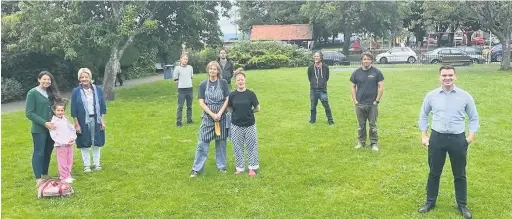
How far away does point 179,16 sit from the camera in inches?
764

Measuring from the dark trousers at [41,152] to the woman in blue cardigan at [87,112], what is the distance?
47 cm


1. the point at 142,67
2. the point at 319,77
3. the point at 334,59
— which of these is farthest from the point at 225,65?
the point at 334,59

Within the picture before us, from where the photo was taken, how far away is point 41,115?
6.96 metres

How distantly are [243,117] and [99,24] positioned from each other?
11.3 meters

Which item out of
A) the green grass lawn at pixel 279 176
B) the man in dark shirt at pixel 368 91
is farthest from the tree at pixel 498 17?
the man in dark shirt at pixel 368 91

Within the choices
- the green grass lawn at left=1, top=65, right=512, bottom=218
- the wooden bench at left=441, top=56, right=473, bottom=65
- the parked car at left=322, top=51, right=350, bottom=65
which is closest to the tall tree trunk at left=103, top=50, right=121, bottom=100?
the green grass lawn at left=1, top=65, right=512, bottom=218

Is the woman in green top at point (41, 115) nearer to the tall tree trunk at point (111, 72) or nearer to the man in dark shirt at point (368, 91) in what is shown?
the man in dark shirt at point (368, 91)

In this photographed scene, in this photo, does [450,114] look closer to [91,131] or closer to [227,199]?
[227,199]

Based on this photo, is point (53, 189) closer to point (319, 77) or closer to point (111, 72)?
point (319, 77)

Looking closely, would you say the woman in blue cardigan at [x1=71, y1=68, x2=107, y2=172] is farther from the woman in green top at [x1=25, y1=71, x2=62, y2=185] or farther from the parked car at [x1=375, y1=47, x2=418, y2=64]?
the parked car at [x1=375, y1=47, x2=418, y2=64]

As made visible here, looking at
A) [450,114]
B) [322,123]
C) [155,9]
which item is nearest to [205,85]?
[450,114]

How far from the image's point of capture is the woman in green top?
6.89m

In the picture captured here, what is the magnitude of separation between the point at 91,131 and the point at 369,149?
4.79 meters

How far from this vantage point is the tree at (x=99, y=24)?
16.4m
